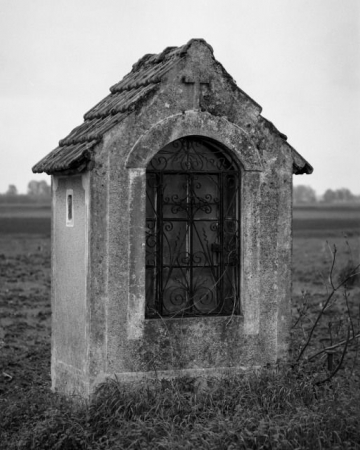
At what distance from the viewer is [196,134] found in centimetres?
825

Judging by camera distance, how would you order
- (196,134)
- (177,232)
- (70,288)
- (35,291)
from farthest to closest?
1. (35,291)
2. (70,288)
3. (177,232)
4. (196,134)

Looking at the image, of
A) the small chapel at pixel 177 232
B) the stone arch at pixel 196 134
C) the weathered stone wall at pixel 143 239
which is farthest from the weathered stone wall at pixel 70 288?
the stone arch at pixel 196 134

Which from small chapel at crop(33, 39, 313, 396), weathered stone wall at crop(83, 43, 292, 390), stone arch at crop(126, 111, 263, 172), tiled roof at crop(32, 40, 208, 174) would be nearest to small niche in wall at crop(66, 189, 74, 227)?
small chapel at crop(33, 39, 313, 396)

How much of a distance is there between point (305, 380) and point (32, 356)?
5191mm

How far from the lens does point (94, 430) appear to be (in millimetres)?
7461

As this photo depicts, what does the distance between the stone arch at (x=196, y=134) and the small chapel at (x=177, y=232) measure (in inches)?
0.5

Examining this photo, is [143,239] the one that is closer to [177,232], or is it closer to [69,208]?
[177,232]

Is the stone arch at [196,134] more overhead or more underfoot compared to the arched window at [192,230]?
more overhead

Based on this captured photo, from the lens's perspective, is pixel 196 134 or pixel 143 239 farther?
pixel 196 134

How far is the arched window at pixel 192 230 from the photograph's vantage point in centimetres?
832

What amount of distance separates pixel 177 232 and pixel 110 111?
1.47m

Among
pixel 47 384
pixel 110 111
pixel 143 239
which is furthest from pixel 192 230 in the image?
pixel 47 384

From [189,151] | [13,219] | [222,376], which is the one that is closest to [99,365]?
[222,376]

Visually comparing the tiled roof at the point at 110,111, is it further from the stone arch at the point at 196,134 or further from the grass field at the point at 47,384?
the grass field at the point at 47,384
